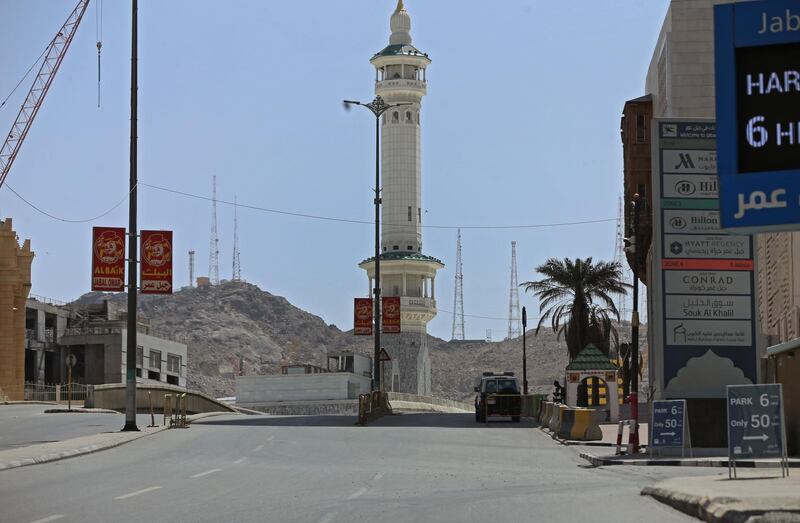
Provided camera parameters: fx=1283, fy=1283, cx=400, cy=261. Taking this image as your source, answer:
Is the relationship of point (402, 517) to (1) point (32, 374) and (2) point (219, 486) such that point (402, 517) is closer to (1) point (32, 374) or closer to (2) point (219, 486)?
(2) point (219, 486)

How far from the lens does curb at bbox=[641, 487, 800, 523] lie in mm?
13803

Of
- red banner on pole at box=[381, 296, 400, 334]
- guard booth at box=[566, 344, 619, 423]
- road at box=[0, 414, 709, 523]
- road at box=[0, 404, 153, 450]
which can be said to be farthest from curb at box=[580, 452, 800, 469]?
red banner on pole at box=[381, 296, 400, 334]

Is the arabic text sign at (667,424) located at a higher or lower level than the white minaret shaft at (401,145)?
lower

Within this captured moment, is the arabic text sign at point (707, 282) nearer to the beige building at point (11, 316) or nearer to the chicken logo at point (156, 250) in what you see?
the chicken logo at point (156, 250)

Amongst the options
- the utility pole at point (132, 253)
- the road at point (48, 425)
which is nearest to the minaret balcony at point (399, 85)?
the road at point (48, 425)

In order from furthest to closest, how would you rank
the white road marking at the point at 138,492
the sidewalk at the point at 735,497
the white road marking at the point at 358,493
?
the white road marking at the point at 358,493 → the white road marking at the point at 138,492 → the sidewalk at the point at 735,497

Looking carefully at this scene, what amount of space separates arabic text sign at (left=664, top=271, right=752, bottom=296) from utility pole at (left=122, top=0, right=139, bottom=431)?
15.8 meters

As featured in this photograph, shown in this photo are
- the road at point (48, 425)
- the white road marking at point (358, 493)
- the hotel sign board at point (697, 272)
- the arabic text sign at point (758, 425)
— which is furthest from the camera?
the road at point (48, 425)

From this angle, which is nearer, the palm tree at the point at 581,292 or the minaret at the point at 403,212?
the palm tree at the point at 581,292

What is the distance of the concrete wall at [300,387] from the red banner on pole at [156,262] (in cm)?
5085

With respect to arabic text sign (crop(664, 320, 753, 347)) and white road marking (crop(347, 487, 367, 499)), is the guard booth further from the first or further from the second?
white road marking (crop(347, 487, 367, 499))

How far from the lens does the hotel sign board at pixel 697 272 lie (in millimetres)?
34219

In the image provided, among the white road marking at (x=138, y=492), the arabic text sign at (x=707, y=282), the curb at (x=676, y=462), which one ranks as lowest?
the curb at (x=676, y=462)

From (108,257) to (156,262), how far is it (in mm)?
1591
